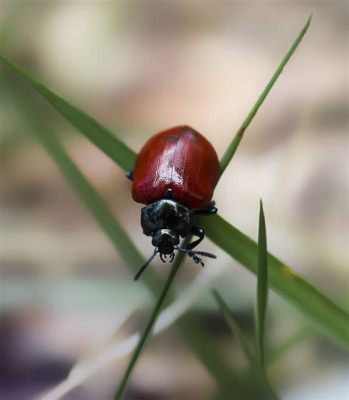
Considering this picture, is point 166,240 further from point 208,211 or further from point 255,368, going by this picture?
point 255,368

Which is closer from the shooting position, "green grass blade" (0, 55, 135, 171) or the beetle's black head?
"green grass blade" (0, 55, 135, 171)

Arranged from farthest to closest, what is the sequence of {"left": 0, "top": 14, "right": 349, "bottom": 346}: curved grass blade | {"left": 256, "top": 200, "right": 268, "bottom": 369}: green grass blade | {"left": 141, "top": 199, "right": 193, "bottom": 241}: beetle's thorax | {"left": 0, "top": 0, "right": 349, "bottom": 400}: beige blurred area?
{"left": 0, "top": 0, "right": 349, "bottom": 400}: beige blurred area < {"left": 141, "top": 199, "right": 193, "bottom": 241}: beetle's thorax < {"left": 0, "top": 14, "right": 349, "bottom": 346}: curved grass blade < {"left": 256, "top": 200, "right": 268, "bottom": 369}: green grass blade

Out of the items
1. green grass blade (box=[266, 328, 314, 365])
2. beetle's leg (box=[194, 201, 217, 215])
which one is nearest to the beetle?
beetle's leg (box=[194, 201, 217, 215])

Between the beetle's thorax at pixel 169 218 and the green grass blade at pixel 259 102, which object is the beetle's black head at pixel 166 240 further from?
the green grass blade at pixel 259 102

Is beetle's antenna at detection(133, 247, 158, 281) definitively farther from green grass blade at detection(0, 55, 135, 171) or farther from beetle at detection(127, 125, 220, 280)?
green grass blade at detection(0, 55, 135, 171)

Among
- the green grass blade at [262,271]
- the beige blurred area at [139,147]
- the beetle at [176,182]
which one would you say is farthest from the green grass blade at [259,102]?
the beige blurred area at [139,147]

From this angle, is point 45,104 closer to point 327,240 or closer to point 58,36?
point 58,36
